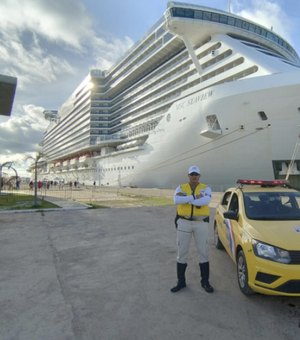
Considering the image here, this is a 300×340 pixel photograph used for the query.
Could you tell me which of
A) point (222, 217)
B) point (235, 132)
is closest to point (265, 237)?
point (222, 217)

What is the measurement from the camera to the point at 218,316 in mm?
3502

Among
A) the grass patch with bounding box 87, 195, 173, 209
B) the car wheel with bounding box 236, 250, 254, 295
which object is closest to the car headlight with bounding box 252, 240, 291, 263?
the car wheel with bounding box 236, 250, 254, 295

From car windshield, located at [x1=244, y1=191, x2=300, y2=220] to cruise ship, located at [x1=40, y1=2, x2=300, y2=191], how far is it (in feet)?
41.5

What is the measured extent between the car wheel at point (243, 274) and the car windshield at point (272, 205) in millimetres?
599

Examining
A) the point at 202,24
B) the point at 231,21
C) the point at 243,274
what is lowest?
the point at 243,274

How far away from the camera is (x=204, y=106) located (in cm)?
2067

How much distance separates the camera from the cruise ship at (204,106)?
18.3 m

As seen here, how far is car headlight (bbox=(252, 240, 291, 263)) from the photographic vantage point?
11.5ft

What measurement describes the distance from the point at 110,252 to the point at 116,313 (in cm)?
297

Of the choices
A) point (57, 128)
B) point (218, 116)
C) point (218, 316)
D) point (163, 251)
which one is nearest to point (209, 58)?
point (218, 116)

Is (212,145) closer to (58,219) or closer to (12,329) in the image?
(58,219)

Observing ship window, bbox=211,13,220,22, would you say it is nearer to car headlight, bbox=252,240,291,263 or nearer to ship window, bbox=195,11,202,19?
ship window, bbox=195,11,202,19

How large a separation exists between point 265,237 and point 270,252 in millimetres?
215

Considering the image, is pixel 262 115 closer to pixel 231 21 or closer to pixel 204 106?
pixel 204 106
